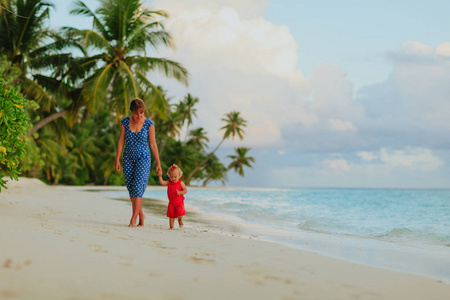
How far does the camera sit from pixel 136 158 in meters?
4.99

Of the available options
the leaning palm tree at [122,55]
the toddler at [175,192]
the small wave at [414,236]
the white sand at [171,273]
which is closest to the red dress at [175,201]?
the toddler at [175,192]

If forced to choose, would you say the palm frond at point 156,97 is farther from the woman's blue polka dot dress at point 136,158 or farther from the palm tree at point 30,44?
the woman's blue polka dot dress at point 136,158

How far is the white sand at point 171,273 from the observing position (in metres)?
2.15

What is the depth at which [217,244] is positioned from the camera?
3.99 meters

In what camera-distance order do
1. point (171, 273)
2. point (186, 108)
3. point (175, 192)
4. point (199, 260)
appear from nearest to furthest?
1. point (171, 273)
2. point (199, 260)
3. point (175, 192)
4. point (186, 108)

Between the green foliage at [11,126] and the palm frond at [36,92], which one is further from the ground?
the palm frond at [36,92]

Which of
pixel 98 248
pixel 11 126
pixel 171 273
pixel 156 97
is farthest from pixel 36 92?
pixel 171 273

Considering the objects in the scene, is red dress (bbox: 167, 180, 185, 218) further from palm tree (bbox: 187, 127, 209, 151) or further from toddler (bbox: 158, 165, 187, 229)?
palm tree (bbox: 187, 127, 209, 151)

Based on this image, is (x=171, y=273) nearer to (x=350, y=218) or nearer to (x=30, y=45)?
(x=350, y=218)

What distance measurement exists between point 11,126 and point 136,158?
187 centimetres

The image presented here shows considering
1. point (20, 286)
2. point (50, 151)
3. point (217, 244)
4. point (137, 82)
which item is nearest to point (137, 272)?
point (20, 286)

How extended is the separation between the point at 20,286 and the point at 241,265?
4.80ft

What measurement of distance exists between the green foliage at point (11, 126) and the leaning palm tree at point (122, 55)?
9530mm

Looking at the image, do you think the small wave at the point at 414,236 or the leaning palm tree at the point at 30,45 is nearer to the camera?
the small wave at the point at 414,236
